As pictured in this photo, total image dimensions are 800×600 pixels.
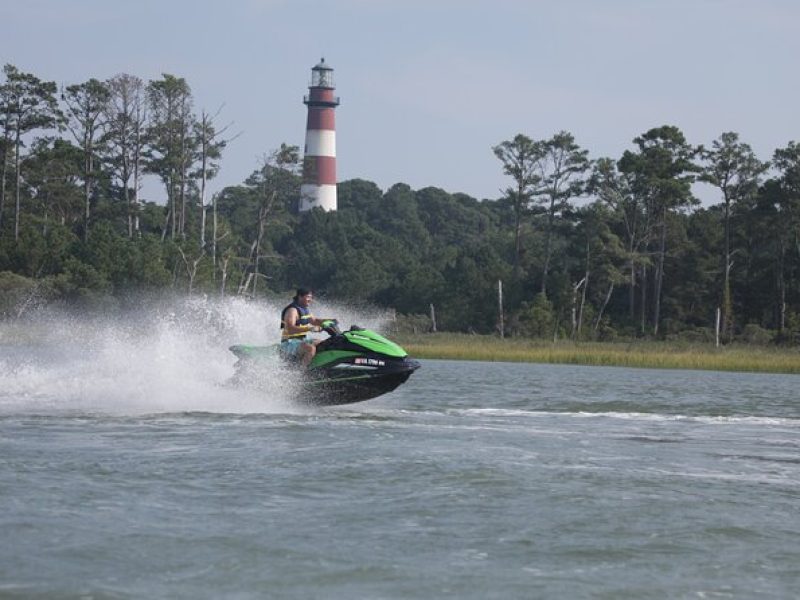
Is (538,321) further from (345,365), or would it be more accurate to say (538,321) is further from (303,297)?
(303,297)

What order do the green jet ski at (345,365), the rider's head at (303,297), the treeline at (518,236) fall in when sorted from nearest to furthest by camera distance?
1. the rider's head at (303,297)
2. the green jet ski at (345,365)
3. the treeline at (518,236)

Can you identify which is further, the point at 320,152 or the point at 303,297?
the point at 320,152

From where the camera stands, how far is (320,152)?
78.8 m

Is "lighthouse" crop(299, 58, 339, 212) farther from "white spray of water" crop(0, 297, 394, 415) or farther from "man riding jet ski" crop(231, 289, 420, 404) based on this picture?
"man riding jet ski" crop(231, 289, 420, 404)

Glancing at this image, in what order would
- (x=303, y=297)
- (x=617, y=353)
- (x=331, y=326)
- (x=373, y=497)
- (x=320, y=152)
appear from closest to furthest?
(x=373, y=497), (x=303, y=297), (x=331, y=326), (x=617, y=353), (x=320, y=152)

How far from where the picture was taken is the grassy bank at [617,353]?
114 ft

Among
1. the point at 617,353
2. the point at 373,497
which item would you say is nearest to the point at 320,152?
the point at 617,353

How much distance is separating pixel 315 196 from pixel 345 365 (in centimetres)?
6380

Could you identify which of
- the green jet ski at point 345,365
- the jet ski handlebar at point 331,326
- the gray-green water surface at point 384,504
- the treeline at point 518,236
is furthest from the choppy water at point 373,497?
the treeline at point 518,236

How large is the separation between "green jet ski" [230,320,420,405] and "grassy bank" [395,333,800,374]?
61.6 feet

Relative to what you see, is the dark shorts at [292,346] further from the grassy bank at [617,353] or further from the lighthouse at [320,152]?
the lighthouse at [320,152]

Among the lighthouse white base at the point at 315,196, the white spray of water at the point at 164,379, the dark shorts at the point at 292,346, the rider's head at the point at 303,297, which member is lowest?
the white spray of water at the point at 164,379

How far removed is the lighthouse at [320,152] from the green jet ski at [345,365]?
62121mm

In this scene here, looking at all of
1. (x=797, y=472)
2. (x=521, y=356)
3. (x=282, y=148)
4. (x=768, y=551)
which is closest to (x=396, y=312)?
(x=282, y=148)
